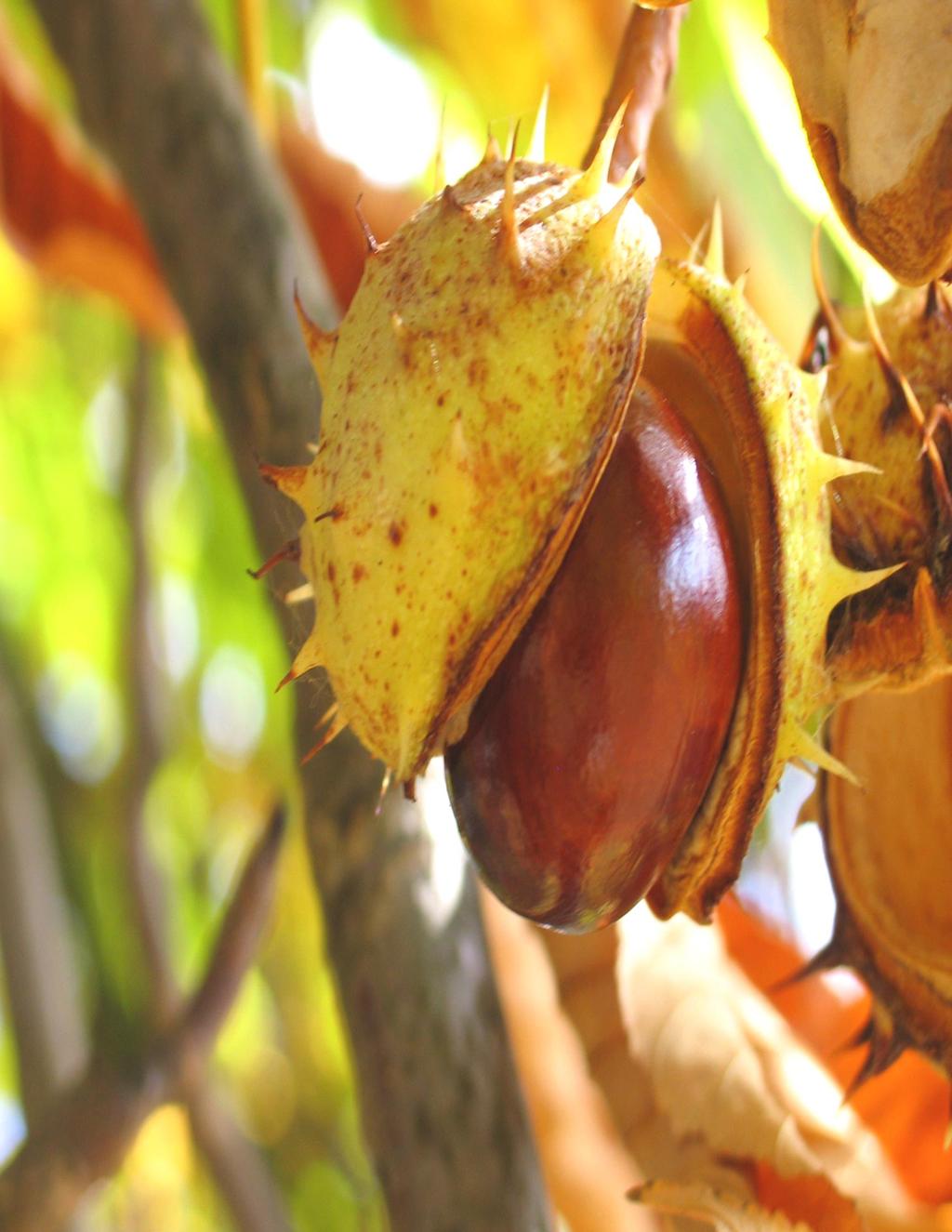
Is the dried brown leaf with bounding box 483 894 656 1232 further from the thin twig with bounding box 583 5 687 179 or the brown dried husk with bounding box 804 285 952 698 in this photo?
the thin twig with bounding box 583 5 687 179

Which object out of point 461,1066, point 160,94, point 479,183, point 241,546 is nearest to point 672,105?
point 160,94

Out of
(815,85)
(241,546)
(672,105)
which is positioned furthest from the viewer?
(241,546)

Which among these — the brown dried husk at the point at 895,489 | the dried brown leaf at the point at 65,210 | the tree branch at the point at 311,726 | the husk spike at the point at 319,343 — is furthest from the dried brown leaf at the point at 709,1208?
the dried brown leaf at the point at 65,210

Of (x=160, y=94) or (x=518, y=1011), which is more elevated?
(x=160, y=94)

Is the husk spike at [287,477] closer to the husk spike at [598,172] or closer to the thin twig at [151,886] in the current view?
the husk spike at [598,172]

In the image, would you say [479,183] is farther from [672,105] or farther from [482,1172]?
[672,105]
